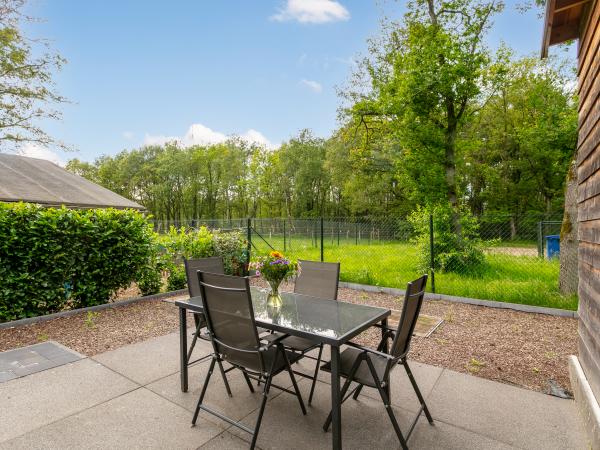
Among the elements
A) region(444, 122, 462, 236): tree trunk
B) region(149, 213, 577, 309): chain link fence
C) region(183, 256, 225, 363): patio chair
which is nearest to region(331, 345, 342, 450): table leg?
region(183, 256, 225, 363): patio chair

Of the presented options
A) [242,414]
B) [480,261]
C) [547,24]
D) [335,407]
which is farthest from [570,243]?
[242,414]

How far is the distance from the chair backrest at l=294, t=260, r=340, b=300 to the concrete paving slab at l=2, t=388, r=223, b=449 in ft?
4.85

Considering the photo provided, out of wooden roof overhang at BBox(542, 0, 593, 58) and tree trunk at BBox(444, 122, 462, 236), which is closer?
wooden roof overhang at BBox(542, 0, 593, 58)

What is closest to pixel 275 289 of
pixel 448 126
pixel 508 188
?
pixel 448 126

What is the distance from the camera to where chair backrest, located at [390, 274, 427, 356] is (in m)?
1.96

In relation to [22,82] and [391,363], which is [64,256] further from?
[22,82]

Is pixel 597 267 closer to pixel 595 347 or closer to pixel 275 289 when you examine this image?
pixel 595 347

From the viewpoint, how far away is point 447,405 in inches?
100.0

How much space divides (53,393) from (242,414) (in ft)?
5.30

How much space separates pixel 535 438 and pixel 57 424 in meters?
3.22

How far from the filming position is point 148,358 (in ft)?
11.1

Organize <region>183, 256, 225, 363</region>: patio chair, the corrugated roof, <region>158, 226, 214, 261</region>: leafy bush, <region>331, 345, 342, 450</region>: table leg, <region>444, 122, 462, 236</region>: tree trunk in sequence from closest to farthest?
1. <region>331, 345, 342, 450</region>: table leg
2. <region>183, 256, 225, 363</region>: patio chair
3. <region>158, 226, 214, 261</region>: leafy bush
4. <region>444, 122, 462, 236</region>: tree trunk
5. the corrugated roof

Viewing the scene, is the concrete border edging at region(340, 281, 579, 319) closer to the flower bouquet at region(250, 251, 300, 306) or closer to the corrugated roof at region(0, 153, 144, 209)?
the flower bouquet at region(250, 251, 300, 306)

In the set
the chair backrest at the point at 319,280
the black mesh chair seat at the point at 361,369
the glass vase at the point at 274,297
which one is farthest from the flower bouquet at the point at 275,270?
the black mesh chair seat at the point at 361,369
